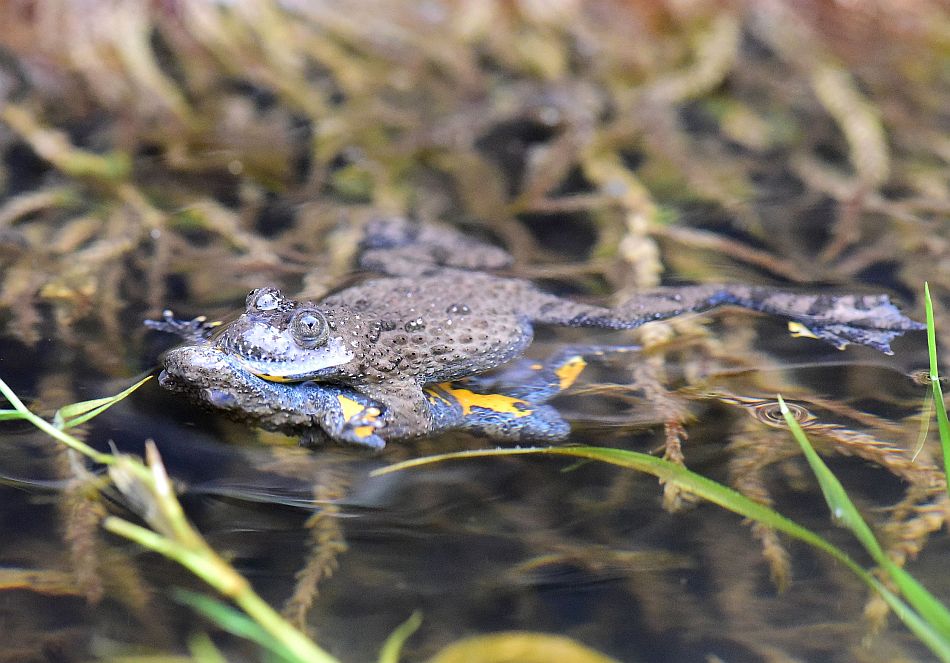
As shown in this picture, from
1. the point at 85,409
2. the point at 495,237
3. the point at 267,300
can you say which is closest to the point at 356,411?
the point at 267,300

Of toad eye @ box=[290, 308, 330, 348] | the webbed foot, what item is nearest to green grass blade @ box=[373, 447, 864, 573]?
toad eye @ box=[290, 308, 330, 348]

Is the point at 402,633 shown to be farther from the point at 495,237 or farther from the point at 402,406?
the point at 495,237

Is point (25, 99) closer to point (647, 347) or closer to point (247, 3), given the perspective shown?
point (247, 3)

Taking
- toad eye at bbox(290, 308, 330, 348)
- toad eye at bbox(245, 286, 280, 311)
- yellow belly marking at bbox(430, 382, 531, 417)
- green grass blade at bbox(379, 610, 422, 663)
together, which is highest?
toad eye at bbox(245, 286, 280, 311)

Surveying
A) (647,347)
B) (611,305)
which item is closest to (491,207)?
(611,305)

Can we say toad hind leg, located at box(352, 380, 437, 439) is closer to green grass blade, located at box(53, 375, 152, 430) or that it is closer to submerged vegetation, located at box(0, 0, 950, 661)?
submerged vegetation, located at box(0, 0, 950, 661)

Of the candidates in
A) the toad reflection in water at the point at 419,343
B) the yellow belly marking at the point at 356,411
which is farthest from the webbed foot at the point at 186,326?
the yellow belly marking at the point at 356,411
